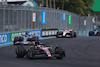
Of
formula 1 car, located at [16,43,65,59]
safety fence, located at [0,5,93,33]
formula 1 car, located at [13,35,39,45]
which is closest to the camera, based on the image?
formula 1 car, located at [16,43,65,59]

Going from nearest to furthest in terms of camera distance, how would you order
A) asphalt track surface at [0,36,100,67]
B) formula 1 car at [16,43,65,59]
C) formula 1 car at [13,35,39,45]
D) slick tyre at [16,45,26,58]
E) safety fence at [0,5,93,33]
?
asphalt track surface at [0,36,100,67]
formula 1 car at [16,43,65,59]
slick tyre at [16,45,26,58]
formula 1 car at [13,35,39,45]
safety fence at [0,5,93,33]

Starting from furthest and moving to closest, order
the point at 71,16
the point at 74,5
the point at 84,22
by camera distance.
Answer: the point at 74,5, the point at 84,22, the point at 71,16

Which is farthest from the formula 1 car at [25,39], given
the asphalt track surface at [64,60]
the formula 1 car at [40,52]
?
the formula 1 car at [40,52]

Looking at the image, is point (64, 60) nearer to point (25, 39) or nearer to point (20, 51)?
point (20, 51)

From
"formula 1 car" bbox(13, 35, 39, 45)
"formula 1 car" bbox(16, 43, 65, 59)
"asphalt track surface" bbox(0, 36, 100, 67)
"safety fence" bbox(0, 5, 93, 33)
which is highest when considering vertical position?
"safety fence" bbox(0, 5, 93, 33)

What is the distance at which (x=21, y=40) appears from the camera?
23.3m

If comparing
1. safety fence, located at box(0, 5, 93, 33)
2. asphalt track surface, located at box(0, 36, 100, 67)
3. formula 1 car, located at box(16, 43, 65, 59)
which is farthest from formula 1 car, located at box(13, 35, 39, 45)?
formula 1 car, located at box(16, 43, 65, 59)

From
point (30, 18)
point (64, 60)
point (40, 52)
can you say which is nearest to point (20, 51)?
point (40, 52)

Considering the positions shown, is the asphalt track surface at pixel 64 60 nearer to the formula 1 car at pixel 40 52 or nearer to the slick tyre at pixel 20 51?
the formula 1 car at pixel 40 52

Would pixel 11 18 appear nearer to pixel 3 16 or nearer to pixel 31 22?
pixel 3 16

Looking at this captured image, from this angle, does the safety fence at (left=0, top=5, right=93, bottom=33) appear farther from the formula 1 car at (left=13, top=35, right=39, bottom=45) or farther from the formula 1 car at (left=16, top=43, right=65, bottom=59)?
the formula 1 car at (left=16, top=43, right=65, bottom=59)

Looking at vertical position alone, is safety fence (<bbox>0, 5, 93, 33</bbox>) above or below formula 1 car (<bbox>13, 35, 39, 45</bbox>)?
above

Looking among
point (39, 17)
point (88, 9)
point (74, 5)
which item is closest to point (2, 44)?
point (39, 17)

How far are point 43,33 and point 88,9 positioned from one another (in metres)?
56.1
